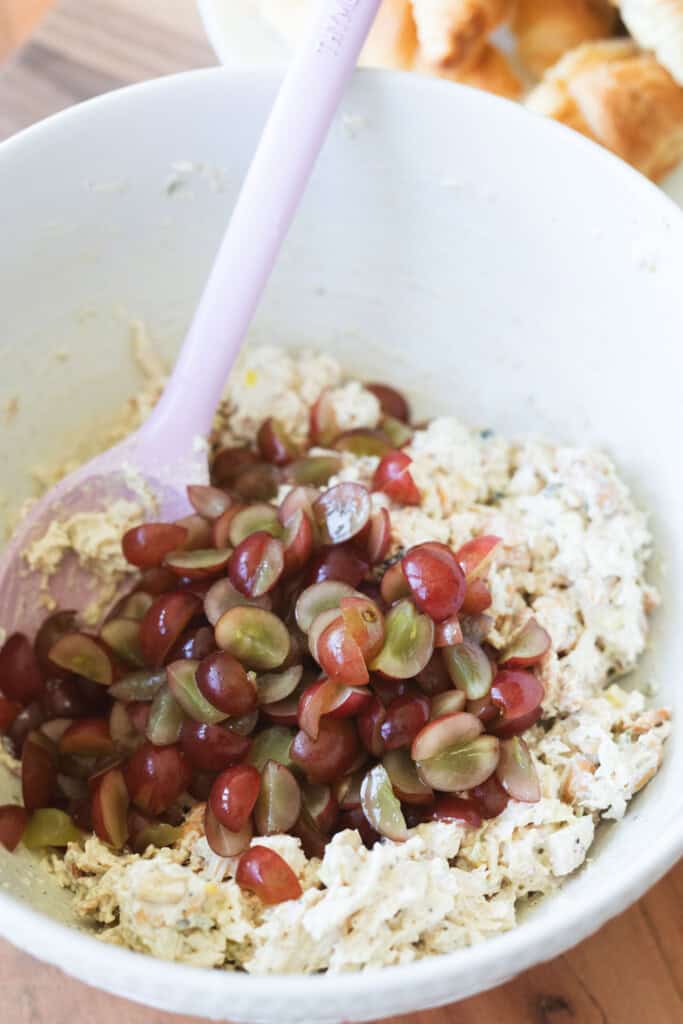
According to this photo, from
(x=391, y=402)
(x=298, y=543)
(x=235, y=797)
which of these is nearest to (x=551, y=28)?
(x=391, y=402)

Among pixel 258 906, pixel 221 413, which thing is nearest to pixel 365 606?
pixel 258 906

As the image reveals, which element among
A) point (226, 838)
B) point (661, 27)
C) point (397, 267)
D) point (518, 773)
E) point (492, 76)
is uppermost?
point (661, 27)

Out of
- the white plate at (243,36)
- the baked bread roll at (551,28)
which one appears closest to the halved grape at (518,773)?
the white plate at (243,36)

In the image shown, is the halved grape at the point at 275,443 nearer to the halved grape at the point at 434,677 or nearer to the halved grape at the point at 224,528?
the halved grape at the point at 224,528

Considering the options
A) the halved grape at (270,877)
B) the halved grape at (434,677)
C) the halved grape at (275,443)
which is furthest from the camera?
the halved grape at (275,443)

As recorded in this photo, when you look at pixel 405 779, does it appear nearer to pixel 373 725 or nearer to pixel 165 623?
pixel 373 725

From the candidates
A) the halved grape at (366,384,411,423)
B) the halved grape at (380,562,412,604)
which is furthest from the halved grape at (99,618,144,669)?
the halved grape at (366,384,411,423)

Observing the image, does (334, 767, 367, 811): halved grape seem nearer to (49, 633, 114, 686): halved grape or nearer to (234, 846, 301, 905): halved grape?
(234, 846, 301, 905): halved grape
